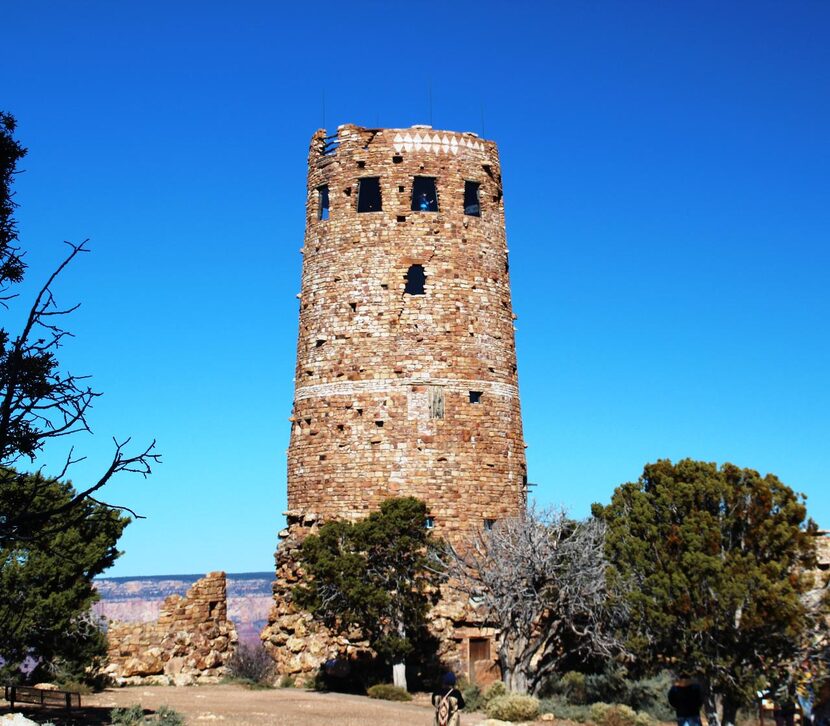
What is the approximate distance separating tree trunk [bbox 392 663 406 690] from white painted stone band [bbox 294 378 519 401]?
7.06 meters

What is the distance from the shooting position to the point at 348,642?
1040 inches

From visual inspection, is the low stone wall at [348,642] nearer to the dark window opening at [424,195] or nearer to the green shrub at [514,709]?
the green shrub at [514,709]

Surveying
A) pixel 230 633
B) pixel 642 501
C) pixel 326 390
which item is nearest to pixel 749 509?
pixel 642 501

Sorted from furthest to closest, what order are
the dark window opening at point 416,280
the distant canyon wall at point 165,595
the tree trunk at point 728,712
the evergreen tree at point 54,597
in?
the distant canyon wall at point 165,595, the dark window opening at point 416,280, the evergreen tree at point 54,597, the tree trunk at point 728,712

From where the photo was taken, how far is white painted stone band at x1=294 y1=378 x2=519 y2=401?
1093 inches

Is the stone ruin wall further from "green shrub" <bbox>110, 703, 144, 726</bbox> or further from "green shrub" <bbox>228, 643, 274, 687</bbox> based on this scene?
"green shrub" <bbox>110, 703, 144, 726</bbox>

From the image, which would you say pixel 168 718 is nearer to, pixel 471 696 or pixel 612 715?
pixel 471 696

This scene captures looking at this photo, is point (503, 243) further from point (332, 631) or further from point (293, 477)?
point (332, 631)

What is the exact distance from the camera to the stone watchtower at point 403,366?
89.4 ft

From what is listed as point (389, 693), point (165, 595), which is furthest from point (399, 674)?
point (165, 595)

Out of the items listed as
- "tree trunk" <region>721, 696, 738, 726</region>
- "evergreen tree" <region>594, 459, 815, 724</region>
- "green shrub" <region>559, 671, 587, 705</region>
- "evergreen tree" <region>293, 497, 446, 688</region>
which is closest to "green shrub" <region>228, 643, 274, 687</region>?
"evergreen tree" <region>293, 497, 446, 688</region>

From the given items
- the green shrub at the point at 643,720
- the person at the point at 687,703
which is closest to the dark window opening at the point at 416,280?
the green shrub at the point at 643,720

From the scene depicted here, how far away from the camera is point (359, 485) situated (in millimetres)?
27359

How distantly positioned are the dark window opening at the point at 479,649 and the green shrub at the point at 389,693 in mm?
2981
